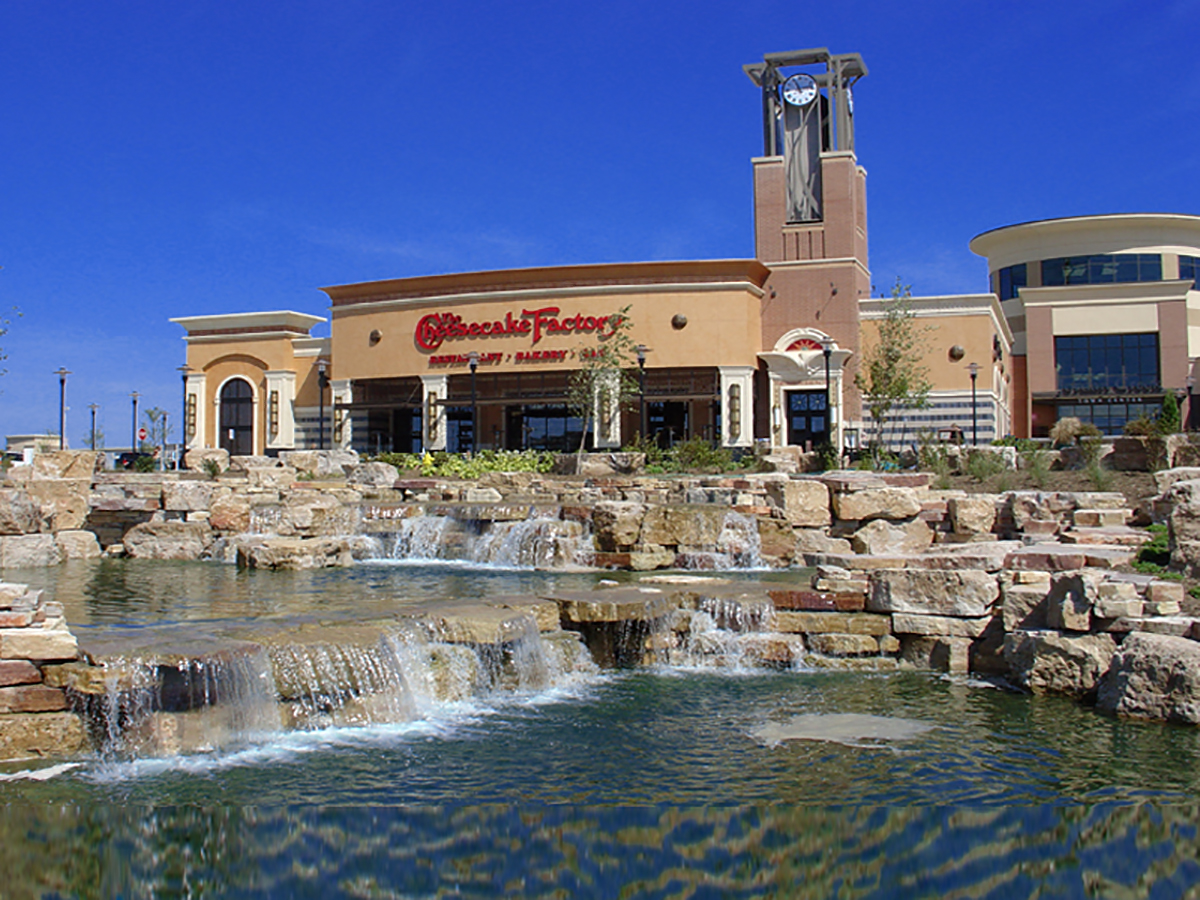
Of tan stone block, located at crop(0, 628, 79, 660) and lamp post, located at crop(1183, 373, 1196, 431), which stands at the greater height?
Result: lamp post, located at crop(1183, 373, 1196, 431)

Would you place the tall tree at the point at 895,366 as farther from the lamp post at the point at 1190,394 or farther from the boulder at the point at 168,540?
the boulder at the point at 168,540

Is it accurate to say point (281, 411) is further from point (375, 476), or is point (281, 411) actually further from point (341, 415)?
point (375, 476)

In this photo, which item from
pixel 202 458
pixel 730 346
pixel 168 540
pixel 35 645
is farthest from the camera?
pixel 730 346

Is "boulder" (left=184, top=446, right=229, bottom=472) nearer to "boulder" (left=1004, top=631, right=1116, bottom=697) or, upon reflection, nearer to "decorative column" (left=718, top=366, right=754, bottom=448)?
"decorative column" (left=718, top=366, right=754, bottom=448)

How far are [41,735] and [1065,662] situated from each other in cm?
865

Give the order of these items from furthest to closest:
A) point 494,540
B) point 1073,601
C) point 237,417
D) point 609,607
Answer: point 237,417 → point 494,540 → point 609,607 → point 1073,601

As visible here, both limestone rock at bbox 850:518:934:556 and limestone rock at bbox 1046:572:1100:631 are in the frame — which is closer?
limestone rock at bbox 1046:572:1100:631

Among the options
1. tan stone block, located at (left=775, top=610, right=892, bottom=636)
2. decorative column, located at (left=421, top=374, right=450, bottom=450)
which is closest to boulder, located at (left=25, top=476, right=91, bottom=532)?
tan stone block, located at (left=775, top=610, right=892, bottom=636)

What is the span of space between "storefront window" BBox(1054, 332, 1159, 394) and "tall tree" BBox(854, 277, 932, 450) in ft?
33.0

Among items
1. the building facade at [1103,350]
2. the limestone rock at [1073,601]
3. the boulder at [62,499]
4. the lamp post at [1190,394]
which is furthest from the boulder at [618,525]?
the lamp post at [1190,394]

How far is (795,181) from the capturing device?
132ft

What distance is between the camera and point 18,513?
18453mm

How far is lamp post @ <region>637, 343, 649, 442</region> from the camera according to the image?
3272 cm

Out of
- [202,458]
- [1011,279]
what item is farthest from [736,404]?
[1011,279]
